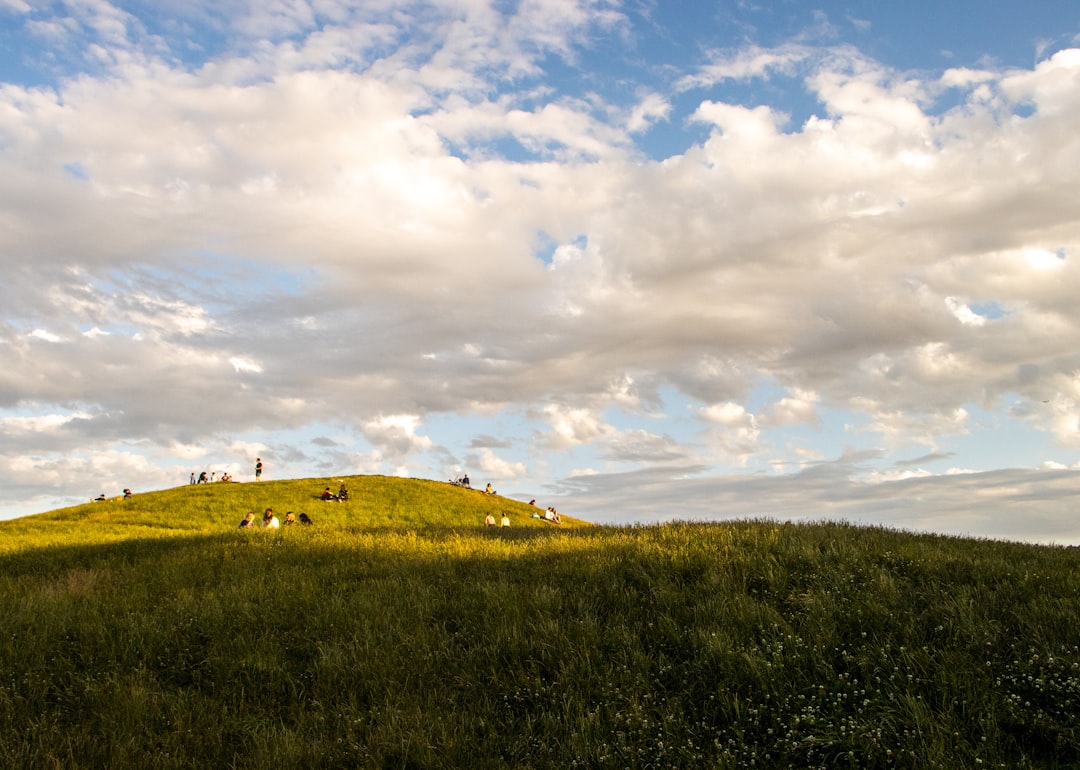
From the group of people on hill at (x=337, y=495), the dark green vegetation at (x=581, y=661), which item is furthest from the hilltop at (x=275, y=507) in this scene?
the dark green vegetation at (x=581, y=661)

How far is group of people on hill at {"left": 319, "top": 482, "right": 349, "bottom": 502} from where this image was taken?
48688mm

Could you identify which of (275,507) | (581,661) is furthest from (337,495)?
(581,661)

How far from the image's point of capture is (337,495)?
50.7 meters

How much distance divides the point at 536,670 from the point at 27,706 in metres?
6.04

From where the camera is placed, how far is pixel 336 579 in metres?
11.8

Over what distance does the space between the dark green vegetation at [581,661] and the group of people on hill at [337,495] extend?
121ft

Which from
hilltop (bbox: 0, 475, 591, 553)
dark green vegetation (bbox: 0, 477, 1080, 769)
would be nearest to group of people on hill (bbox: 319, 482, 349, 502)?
hilltop (bbox: 0, 475, 591, 553)

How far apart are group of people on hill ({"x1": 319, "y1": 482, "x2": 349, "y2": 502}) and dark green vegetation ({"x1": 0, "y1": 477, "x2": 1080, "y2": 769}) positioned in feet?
121

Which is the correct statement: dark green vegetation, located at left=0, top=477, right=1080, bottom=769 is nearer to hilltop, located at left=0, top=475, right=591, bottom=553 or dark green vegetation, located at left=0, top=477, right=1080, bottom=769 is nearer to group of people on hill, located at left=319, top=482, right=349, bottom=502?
hilltop, located at left=0, top=475, right=591, bottom=553

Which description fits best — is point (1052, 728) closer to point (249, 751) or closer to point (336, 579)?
point (249, 751)

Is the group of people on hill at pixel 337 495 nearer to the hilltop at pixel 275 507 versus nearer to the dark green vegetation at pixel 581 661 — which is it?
the hilltop at pixel 275 507

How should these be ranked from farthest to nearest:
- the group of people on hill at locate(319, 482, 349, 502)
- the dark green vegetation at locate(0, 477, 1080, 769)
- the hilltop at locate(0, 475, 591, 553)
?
the group of people on hill at locate(319, 482, 349, 502) → the hilltop at locate(0, 475, 591, 553) → the dark green vegetation at locate(0, 477, 1080, 769)

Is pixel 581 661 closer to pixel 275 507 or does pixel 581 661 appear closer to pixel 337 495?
pixel 275 507

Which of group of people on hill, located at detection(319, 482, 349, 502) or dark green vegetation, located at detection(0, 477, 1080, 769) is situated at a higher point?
group of people on hill, located at detection(319, 482, 349, 502)
